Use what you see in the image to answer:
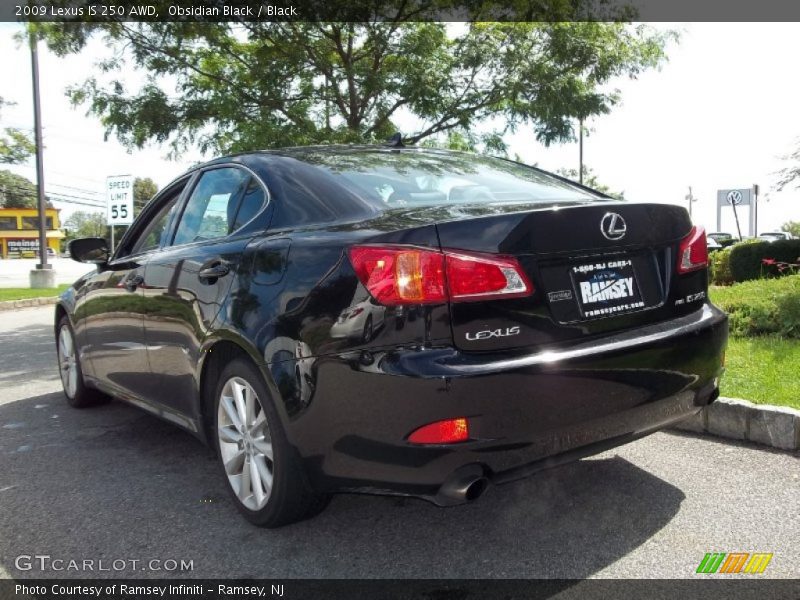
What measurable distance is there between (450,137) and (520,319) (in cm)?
902

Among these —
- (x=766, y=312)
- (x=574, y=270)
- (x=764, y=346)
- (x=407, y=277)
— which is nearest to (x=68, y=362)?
(x=407, y=277)

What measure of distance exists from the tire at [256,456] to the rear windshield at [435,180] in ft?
3.07

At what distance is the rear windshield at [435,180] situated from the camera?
10.3ft

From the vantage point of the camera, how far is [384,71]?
32.3 feet

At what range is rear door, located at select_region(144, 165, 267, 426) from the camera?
3.31 metres

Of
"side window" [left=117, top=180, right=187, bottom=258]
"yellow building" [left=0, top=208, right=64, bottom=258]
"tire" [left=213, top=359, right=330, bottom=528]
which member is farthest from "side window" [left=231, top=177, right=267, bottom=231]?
"yellow building" [left=0, top=208, right=64, bottom=258]

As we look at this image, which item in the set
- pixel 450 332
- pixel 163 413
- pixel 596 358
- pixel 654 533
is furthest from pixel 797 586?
pixel 163 413

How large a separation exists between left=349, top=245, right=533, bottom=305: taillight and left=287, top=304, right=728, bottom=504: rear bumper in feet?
0.63

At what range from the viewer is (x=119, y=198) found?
46.6 ft

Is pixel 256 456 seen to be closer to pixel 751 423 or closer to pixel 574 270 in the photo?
pixel 574 270

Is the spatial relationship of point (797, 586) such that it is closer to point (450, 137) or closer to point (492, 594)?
point (492, 594)

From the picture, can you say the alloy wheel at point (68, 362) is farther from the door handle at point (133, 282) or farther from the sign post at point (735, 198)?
the sign post at point (735, 198)

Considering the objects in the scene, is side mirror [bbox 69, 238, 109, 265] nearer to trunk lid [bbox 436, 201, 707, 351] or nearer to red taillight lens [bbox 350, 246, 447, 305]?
red taillight lens [bbox 350, 246, 447, 305]

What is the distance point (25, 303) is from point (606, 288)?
1635cm
